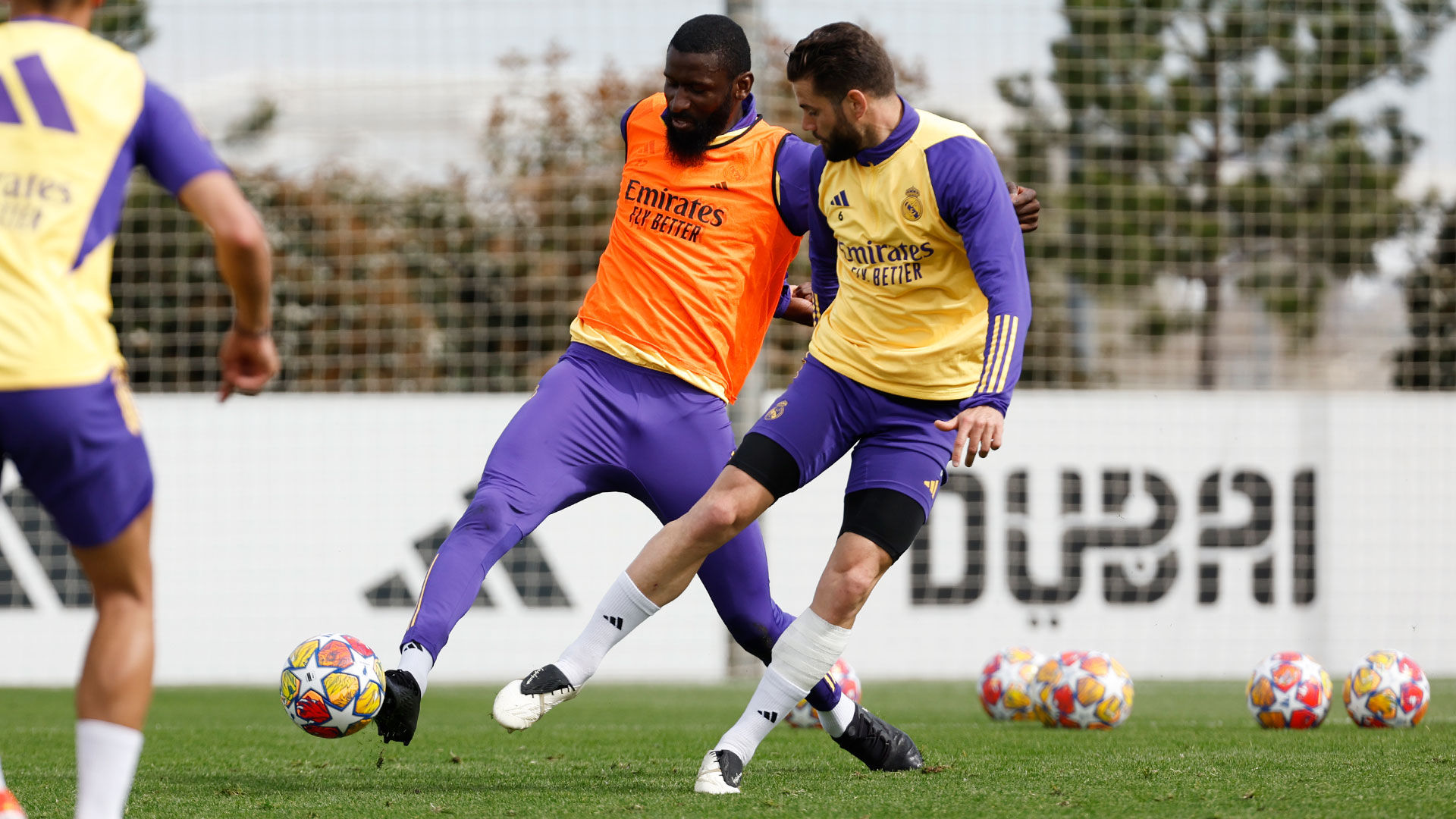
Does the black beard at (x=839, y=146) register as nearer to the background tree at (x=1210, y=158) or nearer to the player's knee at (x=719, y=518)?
the player's knee at (x=719, y=518)

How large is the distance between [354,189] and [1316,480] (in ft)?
37.8

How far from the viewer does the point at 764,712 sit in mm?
4496

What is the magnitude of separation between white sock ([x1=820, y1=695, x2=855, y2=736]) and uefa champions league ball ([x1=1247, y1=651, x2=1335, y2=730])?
2667 mm

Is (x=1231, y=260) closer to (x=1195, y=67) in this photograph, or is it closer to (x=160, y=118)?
(x=1195, y=67)

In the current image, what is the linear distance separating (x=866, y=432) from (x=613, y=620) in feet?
3.19

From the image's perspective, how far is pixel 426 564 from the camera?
35.0ft

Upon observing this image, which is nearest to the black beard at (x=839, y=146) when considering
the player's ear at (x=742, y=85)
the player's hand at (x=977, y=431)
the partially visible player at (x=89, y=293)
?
the player's ear at (x=742, y=85)

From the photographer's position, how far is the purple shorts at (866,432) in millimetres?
4523

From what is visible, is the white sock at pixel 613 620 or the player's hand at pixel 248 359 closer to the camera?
the player's hand at pixel 248 359

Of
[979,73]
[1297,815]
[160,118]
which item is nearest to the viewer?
[160,118]

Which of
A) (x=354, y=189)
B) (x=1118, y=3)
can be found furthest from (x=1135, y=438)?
(x=354, y=189)

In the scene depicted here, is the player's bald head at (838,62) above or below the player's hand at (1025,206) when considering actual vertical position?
above

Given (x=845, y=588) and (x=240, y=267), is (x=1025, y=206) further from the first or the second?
(x=240, y=267)

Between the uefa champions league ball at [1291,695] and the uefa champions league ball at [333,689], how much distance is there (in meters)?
4.11
